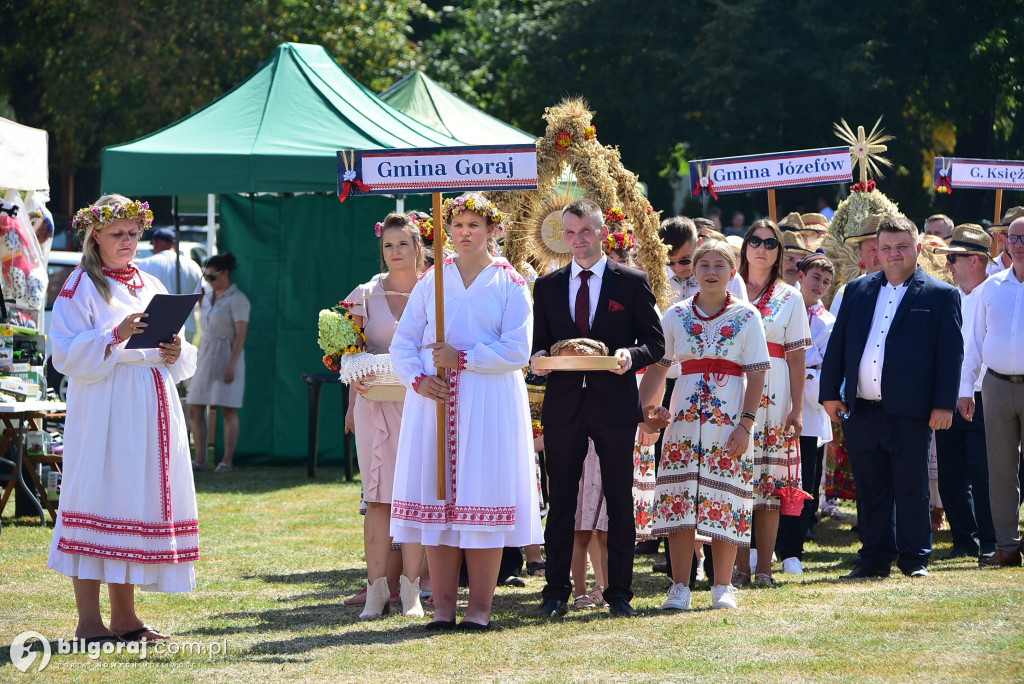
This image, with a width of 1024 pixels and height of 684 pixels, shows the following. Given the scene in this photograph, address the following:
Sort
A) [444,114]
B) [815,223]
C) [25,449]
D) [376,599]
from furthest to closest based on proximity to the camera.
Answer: [444,114]
[815,223]
[25,449]
[376,599]

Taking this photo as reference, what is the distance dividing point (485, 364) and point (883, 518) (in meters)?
3.01

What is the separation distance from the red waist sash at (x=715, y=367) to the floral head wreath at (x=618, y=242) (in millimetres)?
1201

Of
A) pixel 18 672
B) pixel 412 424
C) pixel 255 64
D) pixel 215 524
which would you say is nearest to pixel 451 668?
pixel 412 424

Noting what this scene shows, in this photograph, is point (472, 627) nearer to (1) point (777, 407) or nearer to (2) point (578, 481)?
(2) point (578, 481)

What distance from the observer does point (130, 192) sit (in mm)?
12156

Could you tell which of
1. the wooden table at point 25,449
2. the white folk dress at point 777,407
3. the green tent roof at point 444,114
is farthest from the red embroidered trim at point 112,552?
the green tent roof at point 444,114

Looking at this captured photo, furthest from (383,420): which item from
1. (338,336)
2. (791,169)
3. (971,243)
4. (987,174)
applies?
(987,174)

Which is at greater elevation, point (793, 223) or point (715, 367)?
point (793, 223)

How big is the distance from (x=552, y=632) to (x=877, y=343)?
2867 millimetres

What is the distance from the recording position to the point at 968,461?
9055 millimetres

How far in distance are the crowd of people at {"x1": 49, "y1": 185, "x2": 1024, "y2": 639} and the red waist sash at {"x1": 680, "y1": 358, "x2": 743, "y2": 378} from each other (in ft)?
0.04

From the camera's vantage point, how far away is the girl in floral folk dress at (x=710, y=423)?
6.86m

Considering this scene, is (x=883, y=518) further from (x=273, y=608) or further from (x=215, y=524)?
(x=215, y=524)

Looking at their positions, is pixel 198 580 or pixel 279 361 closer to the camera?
pixel 198 580
